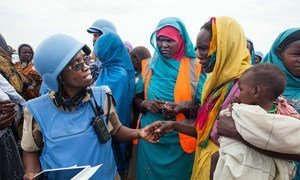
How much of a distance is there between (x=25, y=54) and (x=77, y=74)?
4.65 meters

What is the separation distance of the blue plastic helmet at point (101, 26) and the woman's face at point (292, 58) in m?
3.24

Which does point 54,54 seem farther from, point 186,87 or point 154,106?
point 186,87

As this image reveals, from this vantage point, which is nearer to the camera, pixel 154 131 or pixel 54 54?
pixel 54 54

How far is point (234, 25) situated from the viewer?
2.03 m

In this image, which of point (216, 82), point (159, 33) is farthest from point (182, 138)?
point (159, 33)

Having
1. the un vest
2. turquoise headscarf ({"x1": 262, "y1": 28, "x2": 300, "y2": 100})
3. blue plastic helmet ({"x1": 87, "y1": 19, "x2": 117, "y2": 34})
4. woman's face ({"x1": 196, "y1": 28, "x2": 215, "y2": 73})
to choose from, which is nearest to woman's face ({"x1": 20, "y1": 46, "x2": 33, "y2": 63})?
blue plastic helmet ({"x1": 87, "y1": 19, "x2": 117, "y2": 34})

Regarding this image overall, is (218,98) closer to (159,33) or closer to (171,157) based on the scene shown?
(171,157)

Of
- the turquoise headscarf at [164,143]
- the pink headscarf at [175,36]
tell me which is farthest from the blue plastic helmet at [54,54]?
the pink headscarf at [175,36]

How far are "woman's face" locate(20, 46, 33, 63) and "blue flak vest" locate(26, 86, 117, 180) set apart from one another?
4.58 metres

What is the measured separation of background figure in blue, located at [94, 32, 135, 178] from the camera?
3105 millimetres

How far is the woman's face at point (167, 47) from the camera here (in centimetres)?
298

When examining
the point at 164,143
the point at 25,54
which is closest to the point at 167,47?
the point at 164,143

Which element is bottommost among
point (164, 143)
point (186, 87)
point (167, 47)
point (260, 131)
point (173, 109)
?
point (164, 143)

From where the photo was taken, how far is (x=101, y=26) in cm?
475
